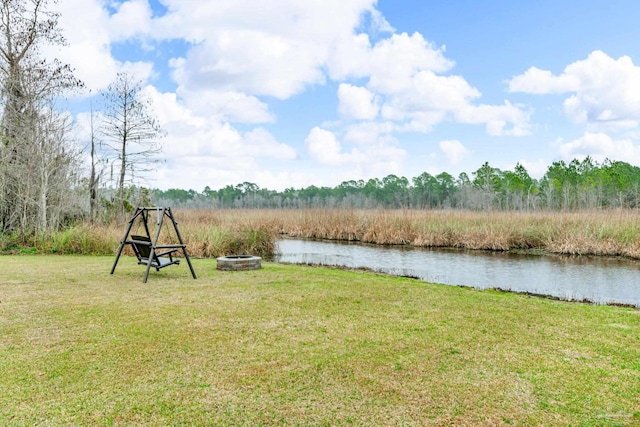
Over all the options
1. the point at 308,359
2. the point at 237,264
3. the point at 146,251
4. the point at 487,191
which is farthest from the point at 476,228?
the point at 487,191

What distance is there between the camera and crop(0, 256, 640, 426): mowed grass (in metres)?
2.71

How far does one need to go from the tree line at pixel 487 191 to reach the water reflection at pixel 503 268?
6.51 meters

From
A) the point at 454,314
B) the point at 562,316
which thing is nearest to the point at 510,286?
the point at 562,316

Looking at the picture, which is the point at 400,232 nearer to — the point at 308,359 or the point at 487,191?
the point at 308,359

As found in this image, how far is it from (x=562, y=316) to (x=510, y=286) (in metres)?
3.77

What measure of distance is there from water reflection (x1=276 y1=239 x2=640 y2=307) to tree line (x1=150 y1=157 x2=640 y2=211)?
6513 millimetres

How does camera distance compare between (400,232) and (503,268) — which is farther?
(400,232)

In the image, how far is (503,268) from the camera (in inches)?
455

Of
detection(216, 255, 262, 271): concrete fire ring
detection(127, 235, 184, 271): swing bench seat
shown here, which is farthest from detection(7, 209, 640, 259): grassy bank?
detection(127, 235, 184, 271): swing bench seat

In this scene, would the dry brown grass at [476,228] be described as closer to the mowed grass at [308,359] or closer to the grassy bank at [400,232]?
the grassy bank at [400,232]

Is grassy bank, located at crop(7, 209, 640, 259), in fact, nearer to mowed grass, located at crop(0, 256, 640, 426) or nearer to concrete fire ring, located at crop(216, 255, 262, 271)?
concrete fire ring, located at crop(216, 255, 262, 271)

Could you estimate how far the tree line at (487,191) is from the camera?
2705 cm

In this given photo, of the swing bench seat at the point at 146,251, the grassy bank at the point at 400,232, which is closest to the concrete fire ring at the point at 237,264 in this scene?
the swing bench seat at the point at 146,251

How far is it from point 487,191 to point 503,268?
110 feet
